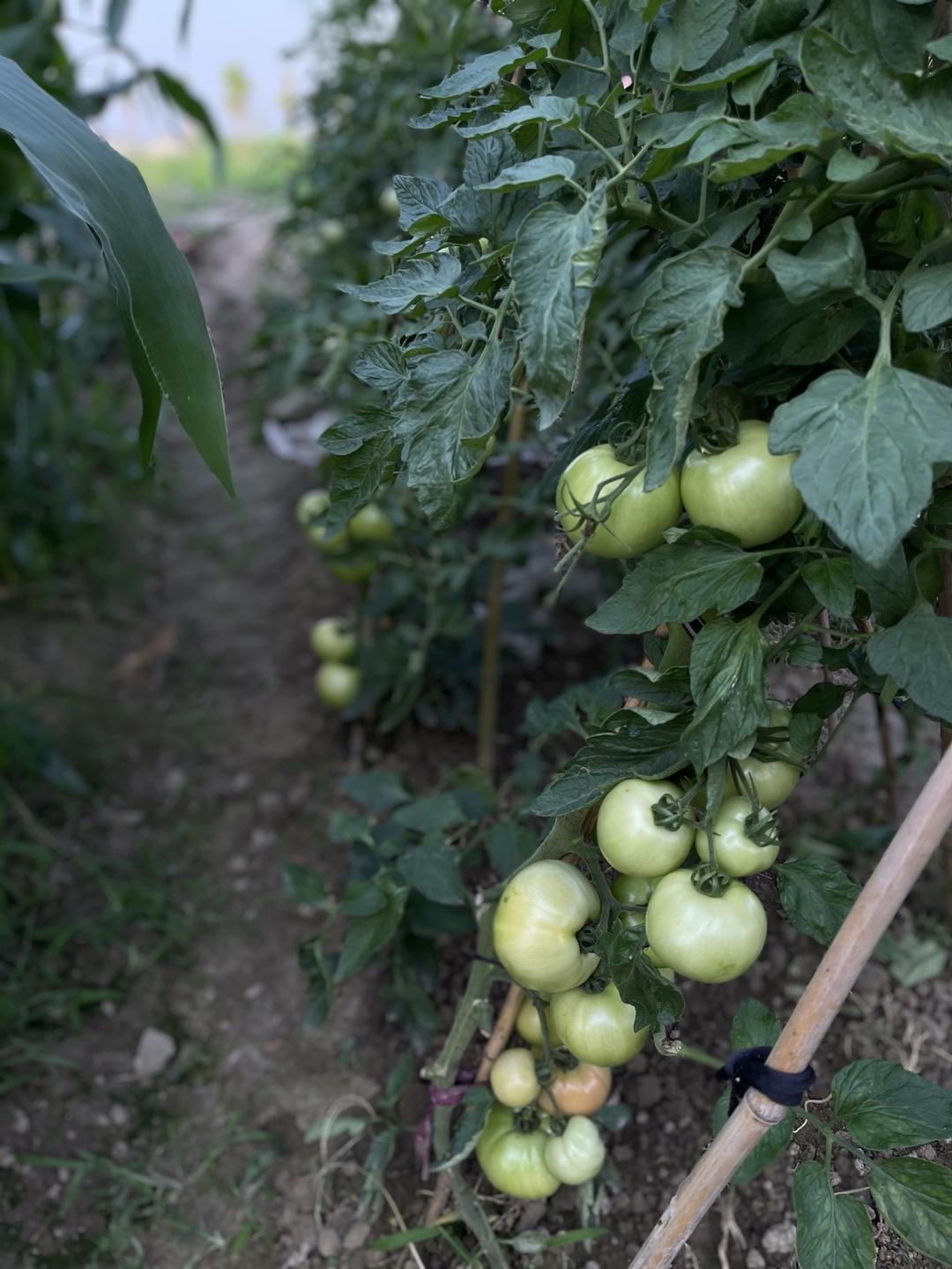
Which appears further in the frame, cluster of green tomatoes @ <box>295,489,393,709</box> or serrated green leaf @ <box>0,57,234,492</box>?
cluster of green tomatoes @ <box>295,489,393,709</box>

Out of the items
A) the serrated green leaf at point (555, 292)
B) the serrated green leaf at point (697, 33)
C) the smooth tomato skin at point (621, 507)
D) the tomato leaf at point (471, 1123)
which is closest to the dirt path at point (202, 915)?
the tomato leaf at point (471, 1123)

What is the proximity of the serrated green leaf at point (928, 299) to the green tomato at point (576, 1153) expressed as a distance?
2.13ft

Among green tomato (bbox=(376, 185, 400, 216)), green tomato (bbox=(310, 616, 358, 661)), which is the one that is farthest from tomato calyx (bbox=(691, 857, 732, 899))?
green tomato (bbox=(376, 185, 400, 216))

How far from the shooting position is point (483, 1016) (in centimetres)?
85

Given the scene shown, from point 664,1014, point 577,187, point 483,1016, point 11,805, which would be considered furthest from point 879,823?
point 11,805

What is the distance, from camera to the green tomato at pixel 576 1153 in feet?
2.67

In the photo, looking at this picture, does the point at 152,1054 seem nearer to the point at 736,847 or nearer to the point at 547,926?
the point at 547,926

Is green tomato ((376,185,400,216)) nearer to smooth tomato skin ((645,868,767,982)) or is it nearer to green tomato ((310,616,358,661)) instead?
green tomato ((310,616,358,661))

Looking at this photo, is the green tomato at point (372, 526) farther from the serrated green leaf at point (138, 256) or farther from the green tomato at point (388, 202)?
the serrated green leaf at point (138, 256)

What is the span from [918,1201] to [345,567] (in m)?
1.07

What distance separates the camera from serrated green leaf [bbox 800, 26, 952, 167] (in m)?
0.48

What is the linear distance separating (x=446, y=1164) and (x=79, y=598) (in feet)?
5.08

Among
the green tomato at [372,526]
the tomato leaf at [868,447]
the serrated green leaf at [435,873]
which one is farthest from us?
the green tomato at [372,526]

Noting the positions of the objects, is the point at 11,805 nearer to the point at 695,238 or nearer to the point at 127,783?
the point at 127,783
